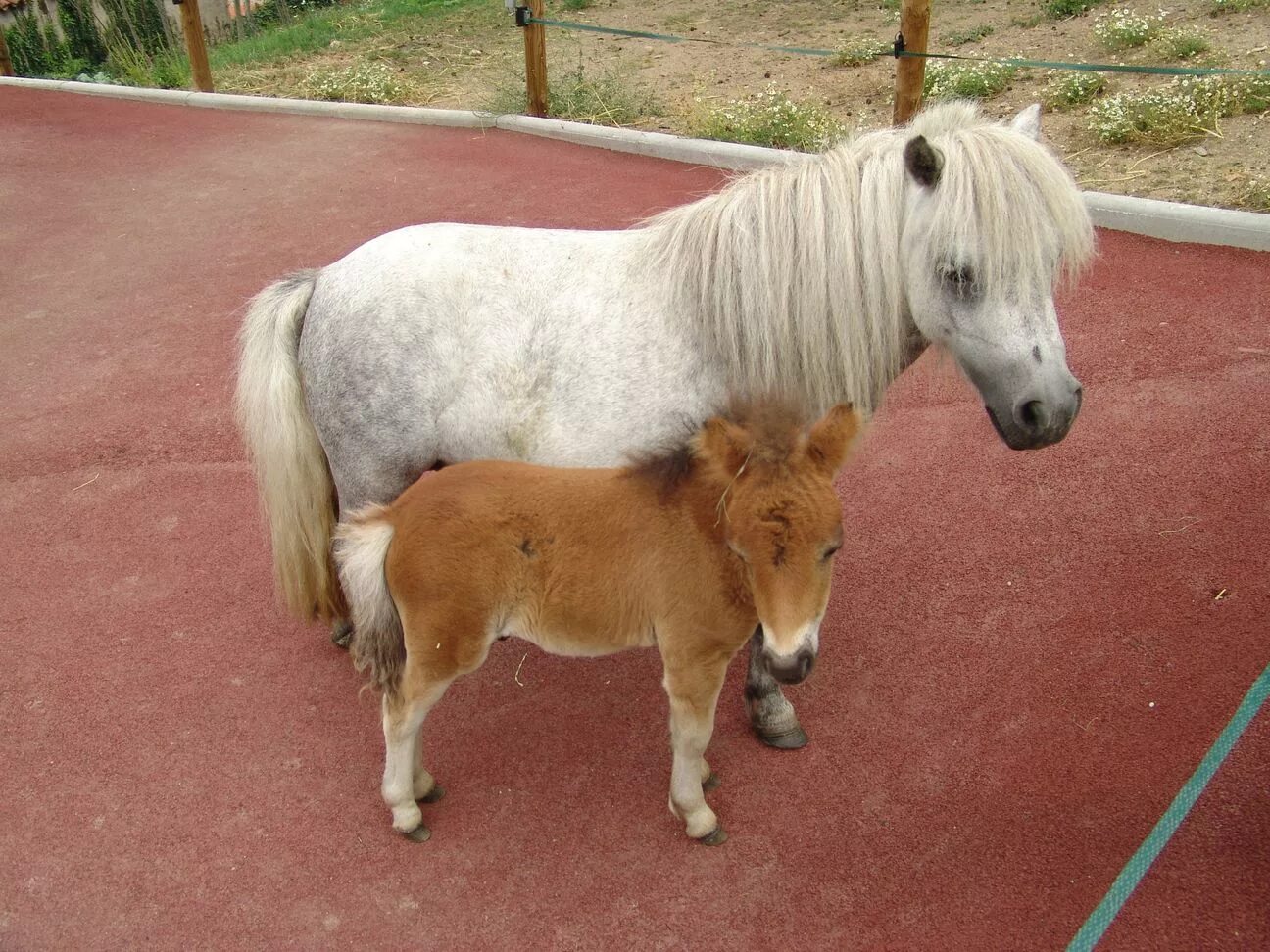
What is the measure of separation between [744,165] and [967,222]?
5.23m

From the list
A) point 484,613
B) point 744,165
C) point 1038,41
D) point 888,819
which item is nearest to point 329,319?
point 484,613

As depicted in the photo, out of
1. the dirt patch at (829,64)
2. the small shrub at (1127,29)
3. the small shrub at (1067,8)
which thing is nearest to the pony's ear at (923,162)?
the dirt patch at (829,64)

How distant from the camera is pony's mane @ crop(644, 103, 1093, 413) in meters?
2.78

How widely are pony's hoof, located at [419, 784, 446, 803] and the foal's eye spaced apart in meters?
2.22

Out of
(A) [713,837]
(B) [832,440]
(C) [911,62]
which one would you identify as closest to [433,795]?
(A) [713,837]

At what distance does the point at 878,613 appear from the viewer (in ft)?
13.0

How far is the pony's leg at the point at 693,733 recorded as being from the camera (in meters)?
2.73

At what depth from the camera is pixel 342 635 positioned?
3.90m

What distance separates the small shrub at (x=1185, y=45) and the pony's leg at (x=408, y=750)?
816cm

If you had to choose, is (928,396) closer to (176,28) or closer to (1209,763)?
(1209,763)

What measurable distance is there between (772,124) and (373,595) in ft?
20.5

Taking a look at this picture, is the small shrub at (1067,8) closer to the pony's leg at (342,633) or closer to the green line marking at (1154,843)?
the green line marking at (1154,843)

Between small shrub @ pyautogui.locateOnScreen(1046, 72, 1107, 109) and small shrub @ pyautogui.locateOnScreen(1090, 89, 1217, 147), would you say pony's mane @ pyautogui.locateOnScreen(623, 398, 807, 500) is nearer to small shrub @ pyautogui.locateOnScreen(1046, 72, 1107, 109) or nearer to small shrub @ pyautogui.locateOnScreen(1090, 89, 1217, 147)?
small shrub @ pyautogui.locateOnScreen(1090, 89, 1217, 147)

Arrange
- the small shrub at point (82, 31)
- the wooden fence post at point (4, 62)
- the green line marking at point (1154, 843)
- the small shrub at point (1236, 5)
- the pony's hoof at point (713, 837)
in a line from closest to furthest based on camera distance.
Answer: the green line marking at point (1154, 843) < the pony's hoof at point (713, 837) < the small shrub at point (1236, 5) < the wooden fence post at point (4, 62) < the small shrub at point (82, 31)
